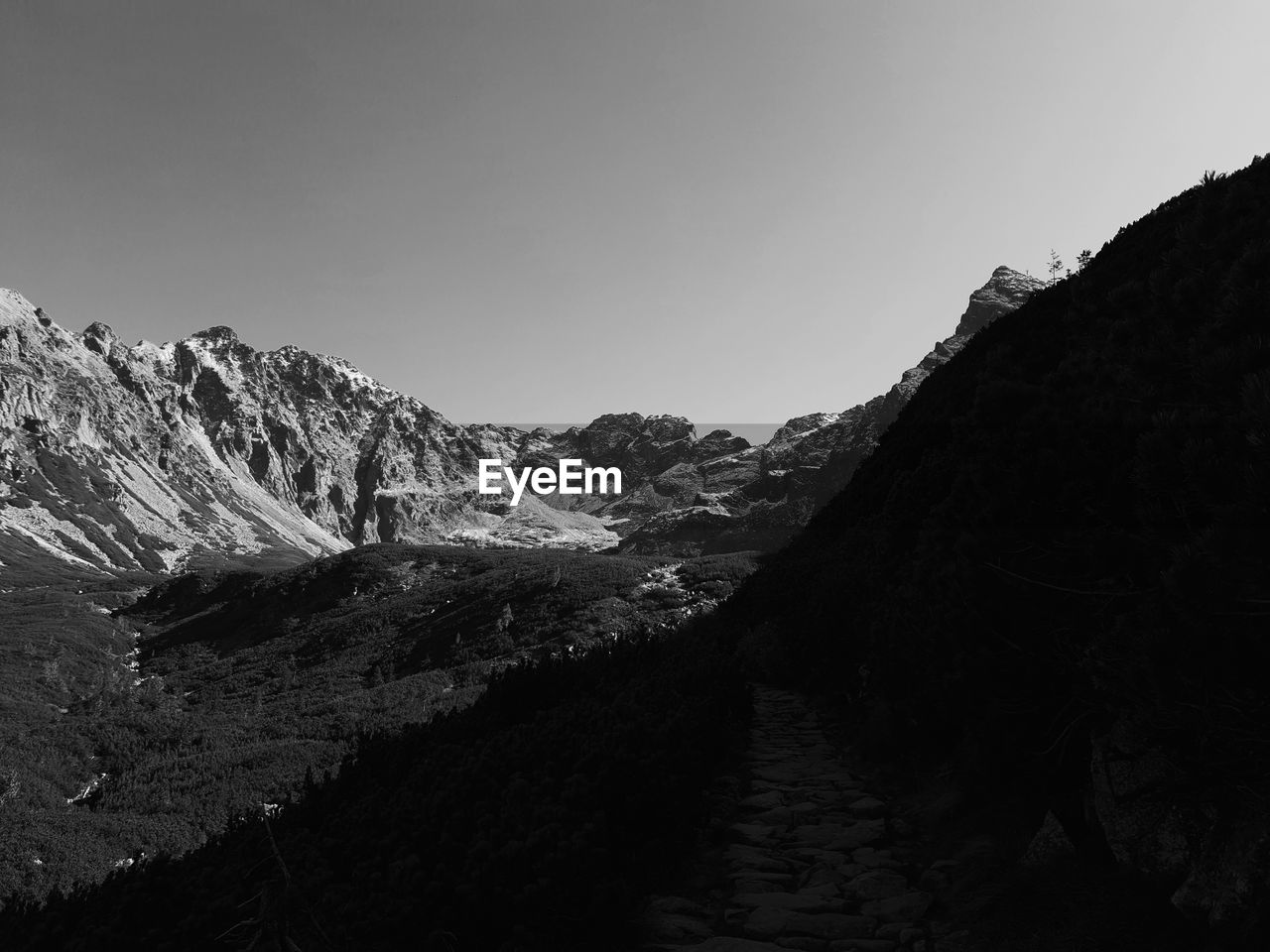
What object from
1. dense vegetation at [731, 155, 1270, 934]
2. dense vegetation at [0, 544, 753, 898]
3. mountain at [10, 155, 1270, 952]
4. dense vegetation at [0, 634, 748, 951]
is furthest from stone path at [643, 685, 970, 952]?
dense vegetation at [0, 544, 753, 898]

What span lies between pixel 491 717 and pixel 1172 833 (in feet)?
35.7

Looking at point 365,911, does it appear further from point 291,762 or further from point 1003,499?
point 291,762

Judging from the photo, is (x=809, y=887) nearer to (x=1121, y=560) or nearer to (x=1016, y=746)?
(x=1016, y=746)

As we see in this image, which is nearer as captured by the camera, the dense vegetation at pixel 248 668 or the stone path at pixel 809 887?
the stone path at pixel 809 887

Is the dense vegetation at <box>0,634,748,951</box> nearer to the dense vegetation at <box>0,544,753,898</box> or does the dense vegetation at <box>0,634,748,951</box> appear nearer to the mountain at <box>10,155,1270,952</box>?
the mountain at <box>10,155,1270,952</box>

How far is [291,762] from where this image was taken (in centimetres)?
3850

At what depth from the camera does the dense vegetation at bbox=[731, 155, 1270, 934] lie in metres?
3.54

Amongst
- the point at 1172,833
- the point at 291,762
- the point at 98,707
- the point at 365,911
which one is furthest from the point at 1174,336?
the point at 98,707

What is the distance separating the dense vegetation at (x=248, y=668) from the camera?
115 ft

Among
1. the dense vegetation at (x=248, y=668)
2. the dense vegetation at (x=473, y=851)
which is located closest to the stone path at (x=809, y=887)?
the dense vegetation at (x=473, y=851)

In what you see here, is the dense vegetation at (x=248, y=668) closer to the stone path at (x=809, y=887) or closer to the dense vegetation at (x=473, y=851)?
the dense vegetation at (x=473, y=851)

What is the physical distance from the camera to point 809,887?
18.5 ft

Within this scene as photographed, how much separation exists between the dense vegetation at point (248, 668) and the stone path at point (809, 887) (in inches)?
403

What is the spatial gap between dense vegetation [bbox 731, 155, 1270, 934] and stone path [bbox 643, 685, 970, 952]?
1.13 metres
